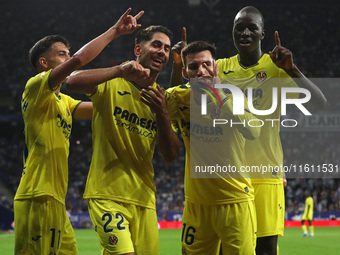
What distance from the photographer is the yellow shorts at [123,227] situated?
3689mm

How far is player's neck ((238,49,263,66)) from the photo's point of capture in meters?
4.79

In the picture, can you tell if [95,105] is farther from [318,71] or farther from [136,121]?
[318,71]

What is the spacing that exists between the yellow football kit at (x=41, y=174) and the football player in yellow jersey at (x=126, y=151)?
0.51 meters

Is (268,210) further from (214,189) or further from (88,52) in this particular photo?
(88,52)

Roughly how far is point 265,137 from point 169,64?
23.4 m

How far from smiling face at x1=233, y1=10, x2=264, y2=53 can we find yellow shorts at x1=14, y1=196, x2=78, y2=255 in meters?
2.32

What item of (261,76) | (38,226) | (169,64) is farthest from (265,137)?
(169,64)

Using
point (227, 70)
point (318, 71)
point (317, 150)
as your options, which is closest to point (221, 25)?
point (318, 71)

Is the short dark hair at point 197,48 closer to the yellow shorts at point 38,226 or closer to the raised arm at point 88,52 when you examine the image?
the raised arm at point 88,52

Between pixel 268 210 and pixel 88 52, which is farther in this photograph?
pixel 268 210

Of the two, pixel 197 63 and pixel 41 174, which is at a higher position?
pixel 197 63

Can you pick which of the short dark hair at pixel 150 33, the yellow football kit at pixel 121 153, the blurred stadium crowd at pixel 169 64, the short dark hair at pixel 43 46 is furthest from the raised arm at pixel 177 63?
the blurred stadium crowd at pixel 169 64

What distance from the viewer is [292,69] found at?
425 cm

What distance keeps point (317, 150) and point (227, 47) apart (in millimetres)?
7700
